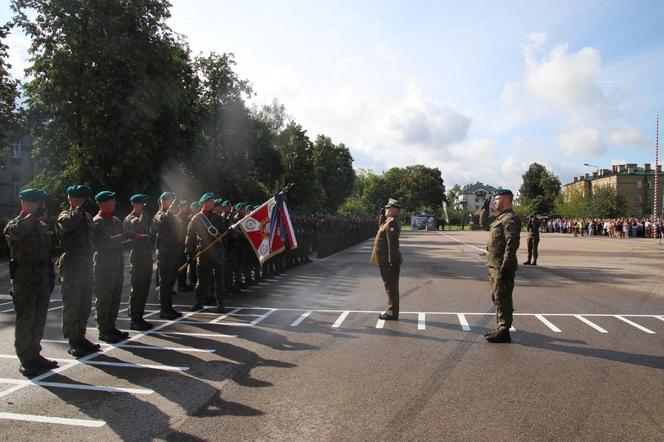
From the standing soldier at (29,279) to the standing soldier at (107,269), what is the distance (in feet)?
3.53

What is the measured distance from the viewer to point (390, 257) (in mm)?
8523

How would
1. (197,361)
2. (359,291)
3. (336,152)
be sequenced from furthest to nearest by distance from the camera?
(336,152), (359,291), (197,361)

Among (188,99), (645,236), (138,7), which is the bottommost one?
(645,236)

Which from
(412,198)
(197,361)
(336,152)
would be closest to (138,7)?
(197,361)

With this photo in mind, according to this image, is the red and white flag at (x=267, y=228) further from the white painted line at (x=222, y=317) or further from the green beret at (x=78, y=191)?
the green beret at (x=78, y=191)

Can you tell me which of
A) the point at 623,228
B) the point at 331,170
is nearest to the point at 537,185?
the point at 331,170

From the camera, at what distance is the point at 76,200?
6.26m

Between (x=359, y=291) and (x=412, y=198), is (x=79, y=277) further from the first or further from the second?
(x=412, y=198)

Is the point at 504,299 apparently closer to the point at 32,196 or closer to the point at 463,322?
the point at 463,322

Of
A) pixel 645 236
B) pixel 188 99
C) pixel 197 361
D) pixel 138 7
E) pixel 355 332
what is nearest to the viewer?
pixel 197 361

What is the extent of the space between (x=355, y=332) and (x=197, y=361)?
248cm

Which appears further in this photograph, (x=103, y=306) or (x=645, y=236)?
(x=645, y=236)

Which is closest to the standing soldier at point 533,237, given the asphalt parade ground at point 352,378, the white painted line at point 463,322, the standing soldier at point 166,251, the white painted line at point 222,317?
the asphalt parade ground at point 352,378

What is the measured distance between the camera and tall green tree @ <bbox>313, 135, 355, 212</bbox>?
266 feet
